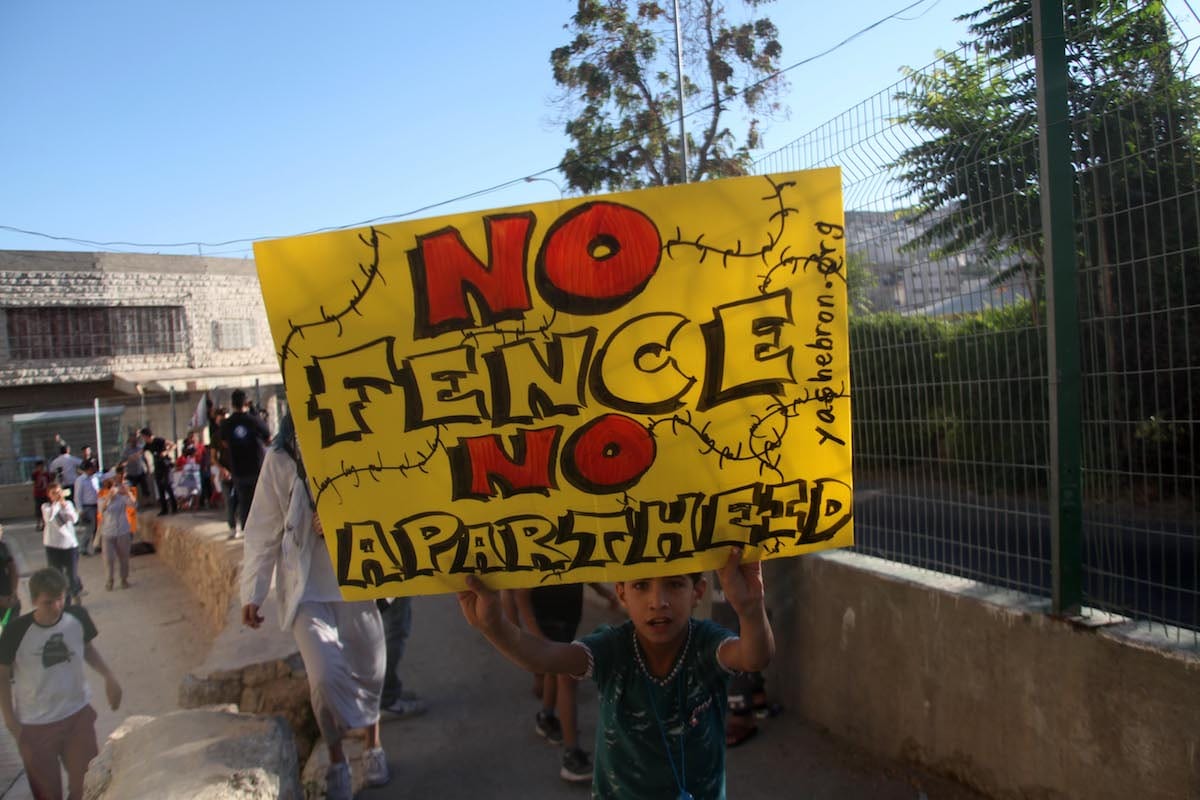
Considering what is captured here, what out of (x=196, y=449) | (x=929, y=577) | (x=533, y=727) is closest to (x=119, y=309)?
(x=196, y=449)

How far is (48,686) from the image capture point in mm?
5477

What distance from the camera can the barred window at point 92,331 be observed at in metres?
28.3

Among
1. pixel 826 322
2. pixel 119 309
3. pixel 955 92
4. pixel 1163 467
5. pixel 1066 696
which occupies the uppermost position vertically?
pixel 119 309

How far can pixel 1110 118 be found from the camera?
10.4ft

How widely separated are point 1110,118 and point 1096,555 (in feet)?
4.96

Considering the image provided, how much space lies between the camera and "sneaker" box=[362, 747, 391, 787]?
4539 mm

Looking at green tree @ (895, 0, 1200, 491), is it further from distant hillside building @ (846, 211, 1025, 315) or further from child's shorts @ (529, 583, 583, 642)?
child's shorts @ (529, 583, 583, 642)

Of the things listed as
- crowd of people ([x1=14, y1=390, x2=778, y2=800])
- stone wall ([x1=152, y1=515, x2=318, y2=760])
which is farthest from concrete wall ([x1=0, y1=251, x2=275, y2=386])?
stone wall ([x1=152, y1=515, x2=318, y2=760])

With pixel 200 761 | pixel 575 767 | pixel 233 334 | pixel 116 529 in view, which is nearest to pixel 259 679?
pixel 200 761

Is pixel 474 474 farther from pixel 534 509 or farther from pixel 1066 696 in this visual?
pixel 1066 696

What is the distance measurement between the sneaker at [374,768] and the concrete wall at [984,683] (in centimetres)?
211

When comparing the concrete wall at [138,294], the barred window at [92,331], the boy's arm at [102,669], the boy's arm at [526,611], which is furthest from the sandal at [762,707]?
the barred window at [92,331]

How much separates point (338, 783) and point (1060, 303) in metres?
3.60

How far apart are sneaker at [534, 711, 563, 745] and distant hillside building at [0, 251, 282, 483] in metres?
22.6
